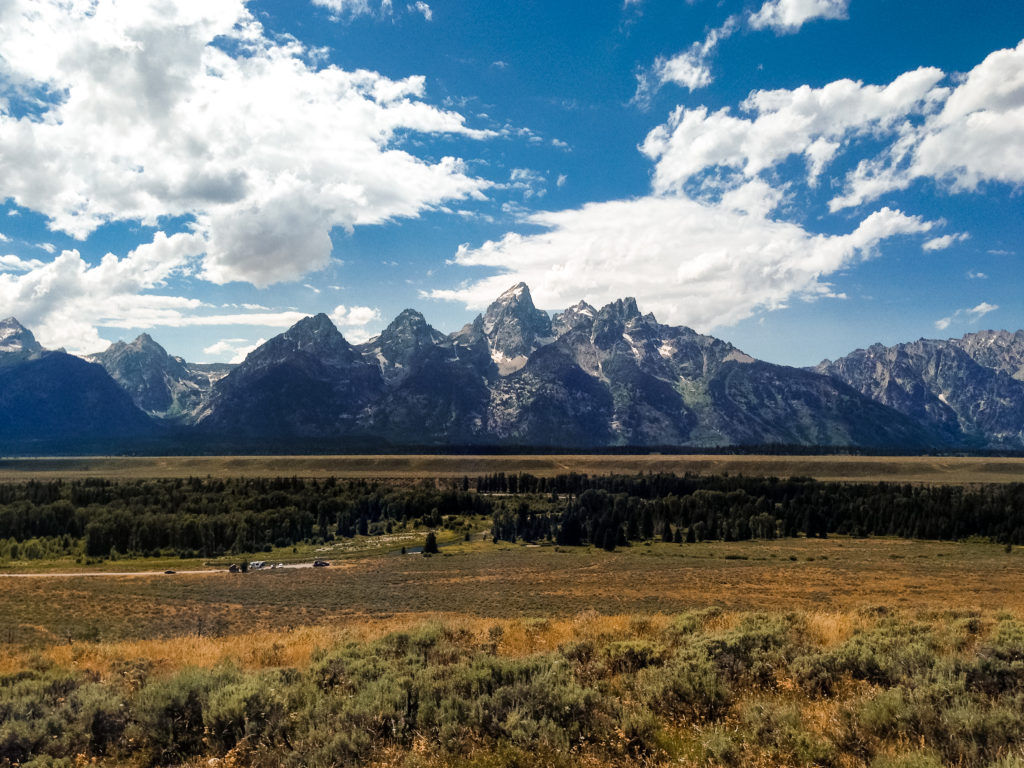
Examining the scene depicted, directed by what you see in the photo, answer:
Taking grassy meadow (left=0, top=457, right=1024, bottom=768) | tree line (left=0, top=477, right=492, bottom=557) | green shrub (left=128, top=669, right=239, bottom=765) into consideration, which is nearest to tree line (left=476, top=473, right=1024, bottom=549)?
tree line (left=0, top=477, right=492, bottom=557)

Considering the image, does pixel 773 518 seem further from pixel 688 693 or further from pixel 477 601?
pixel 688 693

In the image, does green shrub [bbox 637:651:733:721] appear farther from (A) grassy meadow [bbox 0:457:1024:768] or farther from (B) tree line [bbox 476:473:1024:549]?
(B) tree line [bbox 476:473:1024:549]

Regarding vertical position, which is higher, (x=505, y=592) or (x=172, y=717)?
(x=172, y=717)

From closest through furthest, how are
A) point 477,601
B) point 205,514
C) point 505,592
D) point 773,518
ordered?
point 477,601 → point 505,592 → point 205,514 → point 773,518

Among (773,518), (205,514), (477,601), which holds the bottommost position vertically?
(773,518)

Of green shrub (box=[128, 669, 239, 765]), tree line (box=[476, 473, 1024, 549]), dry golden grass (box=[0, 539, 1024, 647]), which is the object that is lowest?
tree line (box=[476, 473, 1024, 549])

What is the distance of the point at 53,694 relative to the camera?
40.7 feet

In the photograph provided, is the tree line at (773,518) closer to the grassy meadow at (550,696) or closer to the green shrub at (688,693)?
the grassy meadow at (550,696)

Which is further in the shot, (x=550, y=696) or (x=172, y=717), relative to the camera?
(x=172, y=717)

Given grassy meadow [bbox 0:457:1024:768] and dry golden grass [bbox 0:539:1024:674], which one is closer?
grassy meadow [bbox 0:457:1024:768]

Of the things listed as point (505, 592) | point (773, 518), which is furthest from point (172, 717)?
point (773, 518)

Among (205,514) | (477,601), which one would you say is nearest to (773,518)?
(477,601)

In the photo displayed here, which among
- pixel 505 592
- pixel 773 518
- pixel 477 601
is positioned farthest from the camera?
pixel 773 518

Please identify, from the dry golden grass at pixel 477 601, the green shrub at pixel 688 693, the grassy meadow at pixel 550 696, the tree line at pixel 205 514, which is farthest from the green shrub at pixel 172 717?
the tree line at pixel 205 514
